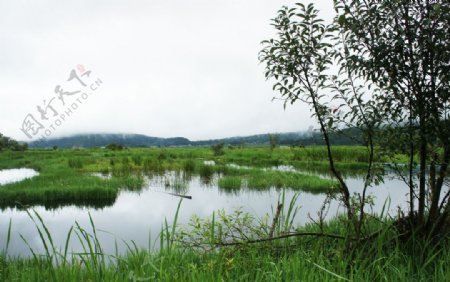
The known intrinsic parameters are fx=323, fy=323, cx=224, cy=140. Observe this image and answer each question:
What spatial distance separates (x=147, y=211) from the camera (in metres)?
12.3

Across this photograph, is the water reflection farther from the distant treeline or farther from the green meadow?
the distant treeline

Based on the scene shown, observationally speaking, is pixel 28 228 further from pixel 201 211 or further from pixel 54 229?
pixel 201 211

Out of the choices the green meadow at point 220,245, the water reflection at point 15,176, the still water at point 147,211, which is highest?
the green meadow at point 220,245

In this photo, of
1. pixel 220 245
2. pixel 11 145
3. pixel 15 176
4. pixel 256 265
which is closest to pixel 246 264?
pixel 256 265

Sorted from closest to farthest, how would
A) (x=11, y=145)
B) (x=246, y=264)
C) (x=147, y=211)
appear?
(x=246, y=264), (x=147, y=211), (x=11, y=145)

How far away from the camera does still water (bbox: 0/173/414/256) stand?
9.12 metres

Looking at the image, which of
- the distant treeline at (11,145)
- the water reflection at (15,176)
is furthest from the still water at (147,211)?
the distant treeline at (11,145)

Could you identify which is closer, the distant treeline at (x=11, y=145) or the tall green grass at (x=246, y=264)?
the tall green grass at (x=246, y=264)

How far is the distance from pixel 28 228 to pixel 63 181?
5.86 metres

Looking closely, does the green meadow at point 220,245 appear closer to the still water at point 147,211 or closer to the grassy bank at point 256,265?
the grassy bank at point 256,265

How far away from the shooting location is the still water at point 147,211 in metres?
9.12

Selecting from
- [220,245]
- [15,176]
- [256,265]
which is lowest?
[15,176]

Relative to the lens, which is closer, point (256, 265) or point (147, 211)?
point (256, 265)

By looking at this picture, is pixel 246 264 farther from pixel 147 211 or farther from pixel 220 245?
pixel 147 211
